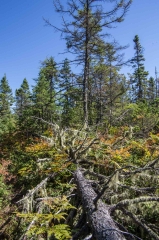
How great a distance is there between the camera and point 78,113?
1636 cm

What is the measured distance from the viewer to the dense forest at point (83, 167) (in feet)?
12.1

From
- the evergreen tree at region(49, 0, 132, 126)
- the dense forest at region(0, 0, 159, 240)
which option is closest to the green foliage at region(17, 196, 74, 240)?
the dense forest at region(0, 0, 159, 240)

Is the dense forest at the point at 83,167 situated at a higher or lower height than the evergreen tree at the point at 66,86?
lower

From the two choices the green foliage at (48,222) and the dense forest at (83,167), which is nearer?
the green foliage at (48,222)

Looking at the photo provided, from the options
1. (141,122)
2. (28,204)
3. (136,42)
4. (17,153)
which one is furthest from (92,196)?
(136,42)

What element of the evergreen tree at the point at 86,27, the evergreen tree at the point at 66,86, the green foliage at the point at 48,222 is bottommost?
the green foliage at the point at 48,222

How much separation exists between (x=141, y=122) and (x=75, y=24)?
26.3 feet

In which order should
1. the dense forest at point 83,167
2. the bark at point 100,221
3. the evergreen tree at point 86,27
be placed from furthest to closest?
the evergreen tree at point 86,27 < the dense forest at point 83,167 < the bark at point 100,221

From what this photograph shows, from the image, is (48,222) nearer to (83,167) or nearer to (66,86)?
(83,167)

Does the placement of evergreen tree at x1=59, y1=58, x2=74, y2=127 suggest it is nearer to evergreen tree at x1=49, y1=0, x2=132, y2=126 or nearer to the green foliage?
evergreen tree at x1=49, y1=0, x2=132, y2=126

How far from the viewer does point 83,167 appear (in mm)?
7191

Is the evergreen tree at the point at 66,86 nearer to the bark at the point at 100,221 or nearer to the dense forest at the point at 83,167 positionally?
the dense forest at the point at 83,167

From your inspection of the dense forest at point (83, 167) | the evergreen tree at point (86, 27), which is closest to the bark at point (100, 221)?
the dense forest at point (83, 167)

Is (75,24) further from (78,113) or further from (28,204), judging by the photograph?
(28,204)
